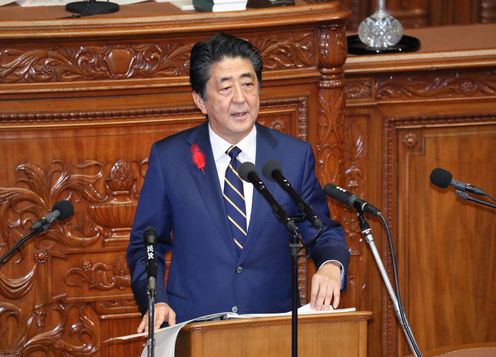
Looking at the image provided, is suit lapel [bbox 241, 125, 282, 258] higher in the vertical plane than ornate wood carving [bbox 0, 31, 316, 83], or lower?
lower

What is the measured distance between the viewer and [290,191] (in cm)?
302

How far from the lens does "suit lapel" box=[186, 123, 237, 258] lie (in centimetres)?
367

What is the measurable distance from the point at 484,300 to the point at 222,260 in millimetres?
2023

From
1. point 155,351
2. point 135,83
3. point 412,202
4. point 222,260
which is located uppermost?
point 135,83

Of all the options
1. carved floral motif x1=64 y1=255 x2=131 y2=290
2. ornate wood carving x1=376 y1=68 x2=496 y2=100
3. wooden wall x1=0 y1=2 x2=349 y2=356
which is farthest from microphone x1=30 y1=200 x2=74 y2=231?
ornate wood carving x1=376 y1=68 x2=496 y2=100

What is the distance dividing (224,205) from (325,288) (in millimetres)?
498

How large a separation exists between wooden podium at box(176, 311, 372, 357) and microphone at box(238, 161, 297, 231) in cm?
33

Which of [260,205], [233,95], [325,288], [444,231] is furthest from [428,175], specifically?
[325,288]

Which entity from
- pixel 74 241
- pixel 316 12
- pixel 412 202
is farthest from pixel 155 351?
pixel 412 202

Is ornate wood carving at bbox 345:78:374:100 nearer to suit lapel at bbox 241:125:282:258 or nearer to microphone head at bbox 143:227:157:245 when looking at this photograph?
suit lapel at bbox 241:125:282:258

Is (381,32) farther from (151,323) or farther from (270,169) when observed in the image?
(151,323)

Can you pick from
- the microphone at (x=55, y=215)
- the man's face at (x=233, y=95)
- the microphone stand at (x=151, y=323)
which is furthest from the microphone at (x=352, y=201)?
the microphone at (x=55, y=215)

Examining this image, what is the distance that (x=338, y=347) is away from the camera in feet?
10.4

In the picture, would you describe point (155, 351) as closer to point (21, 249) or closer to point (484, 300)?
point (21, 249)
